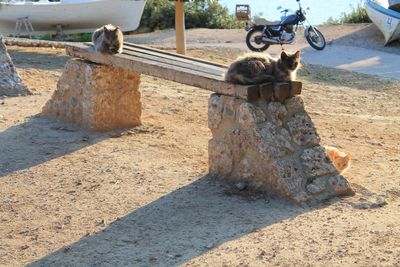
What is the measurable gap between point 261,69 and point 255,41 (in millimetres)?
10062

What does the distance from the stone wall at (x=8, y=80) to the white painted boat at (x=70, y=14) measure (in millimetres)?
10731

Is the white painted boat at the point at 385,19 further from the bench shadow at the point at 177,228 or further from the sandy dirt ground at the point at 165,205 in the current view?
the bench shadow at the point at 177,228

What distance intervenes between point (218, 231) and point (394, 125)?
161 inches

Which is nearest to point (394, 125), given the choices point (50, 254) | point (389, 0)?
point (50, 254)

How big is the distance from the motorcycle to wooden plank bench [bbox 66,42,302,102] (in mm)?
7821

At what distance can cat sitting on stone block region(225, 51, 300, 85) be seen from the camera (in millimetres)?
5570

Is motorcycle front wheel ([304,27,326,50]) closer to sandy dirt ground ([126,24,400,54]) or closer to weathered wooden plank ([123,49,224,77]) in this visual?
sandy dirt ground ([126,24,400,54])

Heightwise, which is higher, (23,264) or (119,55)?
(119,55)

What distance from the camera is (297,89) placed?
5703mm

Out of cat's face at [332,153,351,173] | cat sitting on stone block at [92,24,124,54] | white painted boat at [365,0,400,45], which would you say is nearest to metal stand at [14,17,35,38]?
white painted boat at [365,0,400,45]

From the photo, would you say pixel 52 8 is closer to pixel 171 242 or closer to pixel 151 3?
pixel 151 3

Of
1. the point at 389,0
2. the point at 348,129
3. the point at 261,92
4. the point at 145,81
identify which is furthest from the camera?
the point at 389,0

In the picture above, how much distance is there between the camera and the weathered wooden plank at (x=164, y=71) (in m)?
5.68

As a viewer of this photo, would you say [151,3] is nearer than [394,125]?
No
